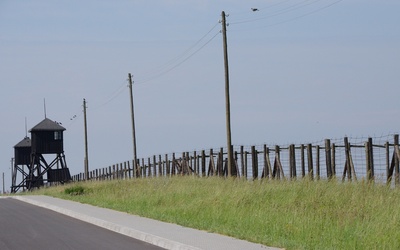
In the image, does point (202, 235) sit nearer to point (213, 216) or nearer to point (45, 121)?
point (213, 216)

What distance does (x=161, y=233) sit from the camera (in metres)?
18.2

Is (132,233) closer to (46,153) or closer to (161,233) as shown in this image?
(161,233)

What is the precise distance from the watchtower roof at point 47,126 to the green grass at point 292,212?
177ft

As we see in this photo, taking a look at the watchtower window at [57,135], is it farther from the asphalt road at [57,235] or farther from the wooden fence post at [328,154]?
the asphalt road at [57,235]

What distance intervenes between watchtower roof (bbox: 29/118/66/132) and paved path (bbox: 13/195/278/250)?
58.2 meters

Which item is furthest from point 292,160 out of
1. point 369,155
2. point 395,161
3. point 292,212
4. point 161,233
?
point 161,233

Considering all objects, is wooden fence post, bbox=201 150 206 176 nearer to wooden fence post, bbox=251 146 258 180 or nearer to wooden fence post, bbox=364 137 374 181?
wooden fence post, bbox=251 146 258 180

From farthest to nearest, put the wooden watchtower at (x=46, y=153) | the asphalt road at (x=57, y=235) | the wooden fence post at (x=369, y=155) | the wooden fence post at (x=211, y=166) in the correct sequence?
the wooden watchtower at (x=46, y=153) < the wooden fence post at (x=211, y=166) < the wooden fence post at (x=369, y=155) < the asphalt road at (x=57, y=235)

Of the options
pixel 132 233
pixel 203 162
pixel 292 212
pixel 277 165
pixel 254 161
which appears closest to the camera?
pixel 132 233

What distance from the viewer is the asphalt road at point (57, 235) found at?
55.6 ft

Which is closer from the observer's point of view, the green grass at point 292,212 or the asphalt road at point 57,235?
the green grass at point 292,212

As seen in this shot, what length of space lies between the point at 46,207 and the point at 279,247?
1874 cm

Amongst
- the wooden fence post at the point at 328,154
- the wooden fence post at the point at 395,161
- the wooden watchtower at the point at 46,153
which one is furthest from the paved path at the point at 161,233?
the wooden watchtower at the point at 46,153

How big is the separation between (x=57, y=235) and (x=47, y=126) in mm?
66259
